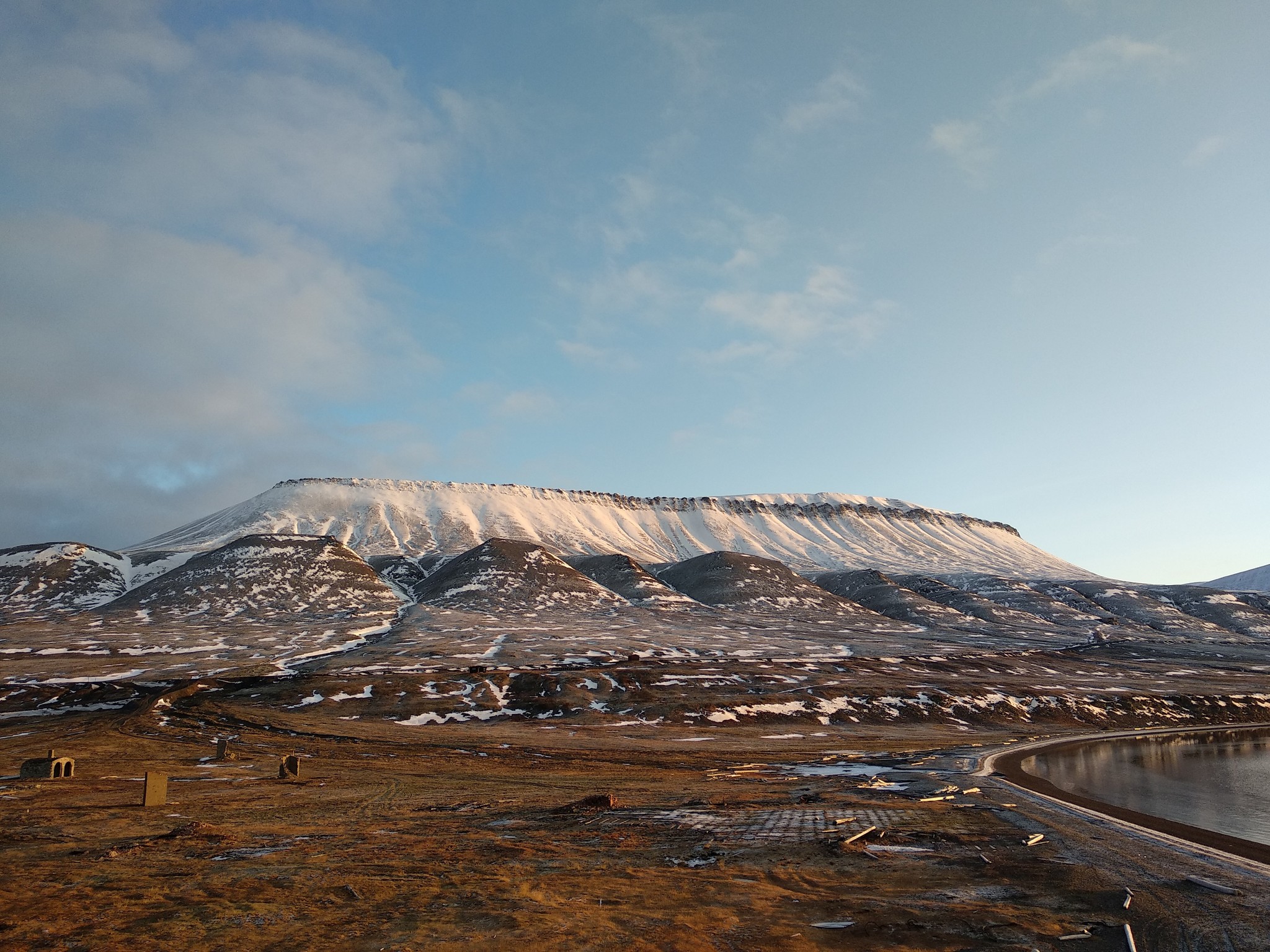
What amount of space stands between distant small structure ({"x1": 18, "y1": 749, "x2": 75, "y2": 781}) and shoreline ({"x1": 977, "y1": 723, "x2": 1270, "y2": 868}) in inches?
1992

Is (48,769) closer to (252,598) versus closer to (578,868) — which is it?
(578,868)

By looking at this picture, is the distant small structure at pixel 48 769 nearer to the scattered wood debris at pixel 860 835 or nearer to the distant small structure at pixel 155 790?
the distant small structure at pixel 155 790

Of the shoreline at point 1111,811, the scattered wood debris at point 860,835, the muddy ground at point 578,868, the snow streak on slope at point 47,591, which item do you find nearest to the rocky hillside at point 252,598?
the snow streak on slope at point 47,591

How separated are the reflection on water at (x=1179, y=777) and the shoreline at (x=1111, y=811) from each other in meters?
1.31

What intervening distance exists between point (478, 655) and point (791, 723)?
178 ft

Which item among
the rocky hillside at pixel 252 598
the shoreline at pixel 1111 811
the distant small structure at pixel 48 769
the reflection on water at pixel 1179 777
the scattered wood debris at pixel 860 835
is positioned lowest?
the reflection on water at pixel 1179 777

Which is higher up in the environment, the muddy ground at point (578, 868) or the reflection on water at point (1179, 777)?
the muddy ground at point (578, 868)

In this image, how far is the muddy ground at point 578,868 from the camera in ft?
50.3

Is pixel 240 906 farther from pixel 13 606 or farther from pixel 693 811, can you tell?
pixel 13 606

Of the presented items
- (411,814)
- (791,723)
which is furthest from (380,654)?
(411,814)

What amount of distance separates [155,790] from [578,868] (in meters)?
21.6

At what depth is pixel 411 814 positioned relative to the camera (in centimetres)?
2984

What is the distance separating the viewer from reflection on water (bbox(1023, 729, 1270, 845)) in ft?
130

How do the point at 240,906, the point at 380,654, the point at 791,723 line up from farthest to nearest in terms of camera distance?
the point at 380,654
the point at 791,723
the point at 240,906
